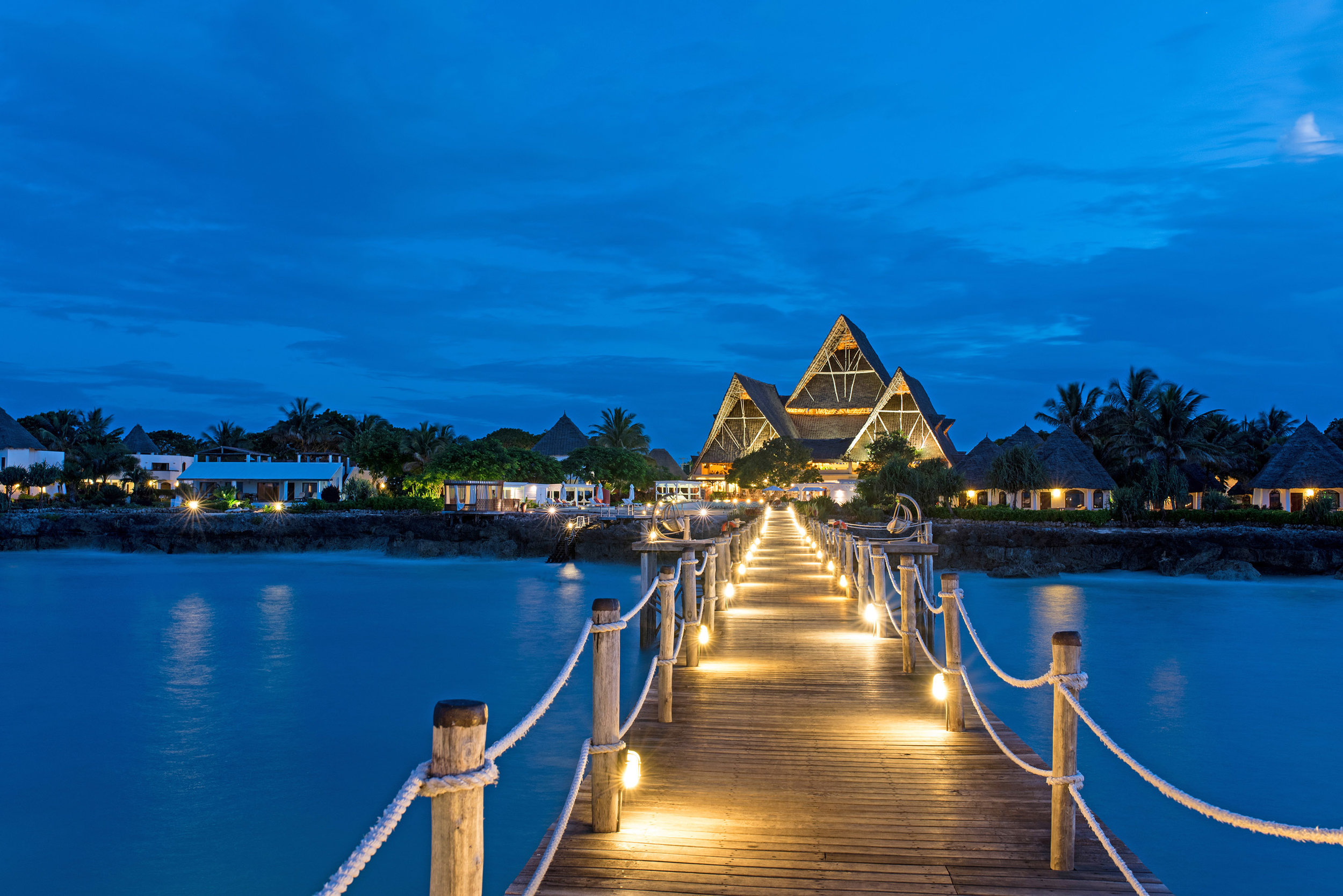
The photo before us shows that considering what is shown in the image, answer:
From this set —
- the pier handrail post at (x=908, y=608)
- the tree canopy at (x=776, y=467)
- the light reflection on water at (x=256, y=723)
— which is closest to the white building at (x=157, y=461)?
the light reflection on water at (x=256, y=723)

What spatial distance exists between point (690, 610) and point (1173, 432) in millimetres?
42770

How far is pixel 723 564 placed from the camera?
15.4 m

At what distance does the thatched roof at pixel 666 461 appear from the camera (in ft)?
337

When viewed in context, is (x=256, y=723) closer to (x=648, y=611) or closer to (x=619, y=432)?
(x=648, y=611)

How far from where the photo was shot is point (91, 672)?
2083cm

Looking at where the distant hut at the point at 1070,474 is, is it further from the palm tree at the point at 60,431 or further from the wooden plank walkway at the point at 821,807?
the palm tree at the point at 60,431

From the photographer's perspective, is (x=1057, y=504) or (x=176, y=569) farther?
(x=1057, y=504)

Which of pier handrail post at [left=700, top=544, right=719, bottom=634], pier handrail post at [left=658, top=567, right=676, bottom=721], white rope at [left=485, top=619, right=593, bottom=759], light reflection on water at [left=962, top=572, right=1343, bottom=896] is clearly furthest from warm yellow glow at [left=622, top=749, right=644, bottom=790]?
light reflection on water at [left=962, top=572, right=1343, bottom=896]

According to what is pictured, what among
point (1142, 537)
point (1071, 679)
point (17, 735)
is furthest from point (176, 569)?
point (1071, 679)

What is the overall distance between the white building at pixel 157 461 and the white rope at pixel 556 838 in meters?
75.6

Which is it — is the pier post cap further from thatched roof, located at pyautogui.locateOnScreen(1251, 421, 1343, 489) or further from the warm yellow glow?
thatched roof, located at pyautogui.locateOnScreen(1251, 421, 1343, 489)

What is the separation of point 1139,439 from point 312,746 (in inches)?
1762

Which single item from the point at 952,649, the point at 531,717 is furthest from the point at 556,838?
the point at 952,649

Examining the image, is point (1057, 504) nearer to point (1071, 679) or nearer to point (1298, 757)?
point (1298, 757)
